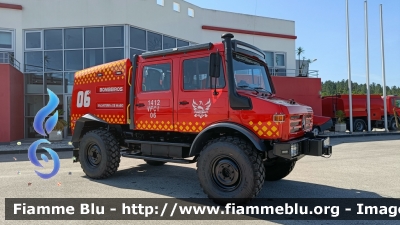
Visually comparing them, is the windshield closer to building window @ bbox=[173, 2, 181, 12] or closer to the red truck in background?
building window @ bbox=[173, 2, 181, 12]

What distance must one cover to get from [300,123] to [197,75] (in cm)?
203

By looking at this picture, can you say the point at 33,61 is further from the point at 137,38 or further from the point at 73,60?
the point at 137,38

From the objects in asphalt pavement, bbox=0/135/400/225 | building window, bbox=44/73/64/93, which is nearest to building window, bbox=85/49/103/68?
building window, bbox=44/73/64/93

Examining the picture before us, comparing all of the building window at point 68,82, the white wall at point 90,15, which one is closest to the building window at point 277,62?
the white wall at point 90,15

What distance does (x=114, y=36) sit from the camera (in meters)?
16.2

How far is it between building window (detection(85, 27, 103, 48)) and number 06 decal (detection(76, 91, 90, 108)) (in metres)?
9.74

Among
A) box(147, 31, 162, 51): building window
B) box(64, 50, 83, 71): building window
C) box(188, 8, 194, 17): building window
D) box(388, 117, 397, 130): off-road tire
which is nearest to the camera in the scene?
box(64, 50, 83, 71): building window

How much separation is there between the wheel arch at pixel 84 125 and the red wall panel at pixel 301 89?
14.8m

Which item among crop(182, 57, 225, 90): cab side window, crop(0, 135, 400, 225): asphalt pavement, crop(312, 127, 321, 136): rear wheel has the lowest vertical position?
crop(0, 135, 400, 225): asphalt pavement

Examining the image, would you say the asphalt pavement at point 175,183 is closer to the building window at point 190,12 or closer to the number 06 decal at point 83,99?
the number 06 decal at point 83,99

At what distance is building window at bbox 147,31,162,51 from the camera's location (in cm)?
1721

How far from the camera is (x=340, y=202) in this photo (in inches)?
199

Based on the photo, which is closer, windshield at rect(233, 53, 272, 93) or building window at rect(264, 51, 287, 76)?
windshield at rect(233, 53, 272, 93)

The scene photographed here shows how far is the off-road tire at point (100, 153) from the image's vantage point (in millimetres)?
6500
